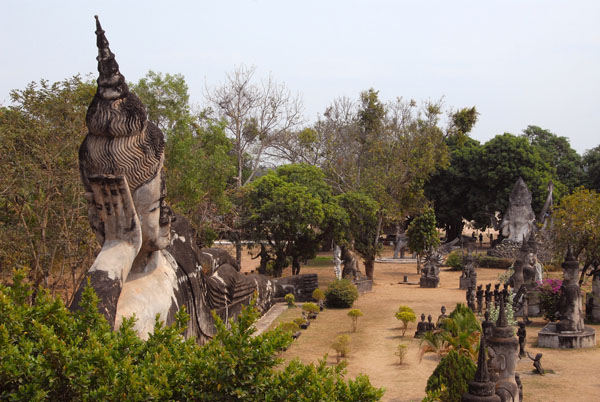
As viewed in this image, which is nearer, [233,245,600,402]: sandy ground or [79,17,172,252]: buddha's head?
[79,17,172,252]: buddha's head

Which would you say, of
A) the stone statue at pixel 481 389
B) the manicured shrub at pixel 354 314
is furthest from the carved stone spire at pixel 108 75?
the manicured shrub at pixel 354 314

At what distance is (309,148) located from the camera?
4231cm

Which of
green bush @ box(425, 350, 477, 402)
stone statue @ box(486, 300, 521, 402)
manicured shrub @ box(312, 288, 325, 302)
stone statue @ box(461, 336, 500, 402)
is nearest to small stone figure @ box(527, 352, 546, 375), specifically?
stone statue @ box(486, 300, 521, 402)

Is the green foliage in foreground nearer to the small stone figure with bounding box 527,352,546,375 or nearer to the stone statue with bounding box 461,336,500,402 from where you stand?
the stone statue with bounding box 461,336,500,402

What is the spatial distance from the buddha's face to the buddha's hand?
0.65 ft

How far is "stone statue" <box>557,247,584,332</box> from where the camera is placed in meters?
15.5

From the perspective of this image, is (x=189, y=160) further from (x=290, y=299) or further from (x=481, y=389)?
(x=481, y=389)

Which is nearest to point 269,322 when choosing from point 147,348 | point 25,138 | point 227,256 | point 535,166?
point 227,256

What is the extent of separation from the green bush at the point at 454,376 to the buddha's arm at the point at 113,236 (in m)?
5.66

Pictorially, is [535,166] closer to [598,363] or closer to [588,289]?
[588,289]

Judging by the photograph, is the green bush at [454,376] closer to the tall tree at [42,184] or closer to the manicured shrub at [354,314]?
the manicured shrub at [354,314]

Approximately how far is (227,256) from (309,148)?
3056 centimetres

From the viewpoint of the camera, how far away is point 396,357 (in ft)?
48.3

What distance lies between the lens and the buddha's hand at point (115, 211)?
6.59 metres
